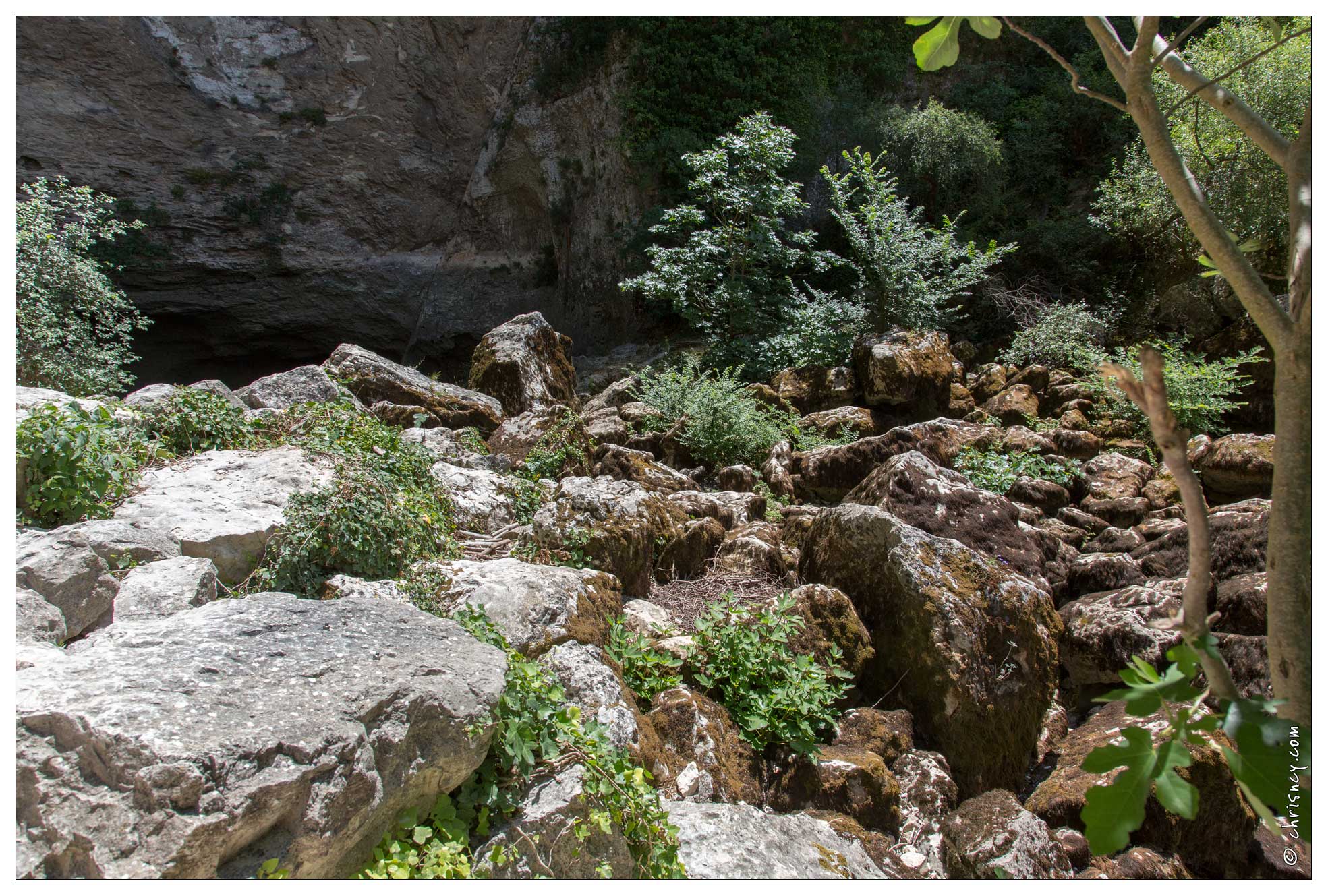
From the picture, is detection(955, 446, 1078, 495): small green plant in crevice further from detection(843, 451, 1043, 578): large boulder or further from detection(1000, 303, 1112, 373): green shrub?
detection(1000, 303, 1112, 373): green shrub

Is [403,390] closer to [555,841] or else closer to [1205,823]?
[555,841]

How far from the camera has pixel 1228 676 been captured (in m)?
1.07

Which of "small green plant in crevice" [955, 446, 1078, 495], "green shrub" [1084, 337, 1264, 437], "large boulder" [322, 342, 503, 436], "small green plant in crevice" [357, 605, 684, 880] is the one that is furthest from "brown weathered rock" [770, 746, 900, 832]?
"green shrub" [1084, 337, 1264, 437]

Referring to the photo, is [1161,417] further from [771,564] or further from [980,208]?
[980,208]

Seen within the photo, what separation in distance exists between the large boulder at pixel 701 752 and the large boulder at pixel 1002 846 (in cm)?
79

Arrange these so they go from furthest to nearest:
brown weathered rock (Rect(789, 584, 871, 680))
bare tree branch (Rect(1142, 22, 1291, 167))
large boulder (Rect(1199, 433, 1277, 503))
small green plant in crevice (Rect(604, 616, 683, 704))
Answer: large boulder (Rect(1199, 433, 1277, 503))
brown weathered rock (Rect(789, 584, 871, 680))
small green plant in crevice (Rect(604, 616, 683, 704))
bare tree branch (Rect(1142, 22, 1291, 167))

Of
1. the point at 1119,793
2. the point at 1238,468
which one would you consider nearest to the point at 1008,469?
the point at 1238,468

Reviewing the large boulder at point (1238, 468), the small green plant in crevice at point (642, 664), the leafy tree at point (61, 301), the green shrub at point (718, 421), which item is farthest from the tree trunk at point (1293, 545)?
the leafy tree at point (61, 301)

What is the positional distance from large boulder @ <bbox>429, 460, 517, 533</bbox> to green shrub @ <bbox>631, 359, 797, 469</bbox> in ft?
9.32

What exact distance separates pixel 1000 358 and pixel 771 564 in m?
6.86

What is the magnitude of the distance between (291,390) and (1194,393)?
8194mm

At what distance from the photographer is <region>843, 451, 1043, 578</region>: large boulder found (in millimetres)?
4902
